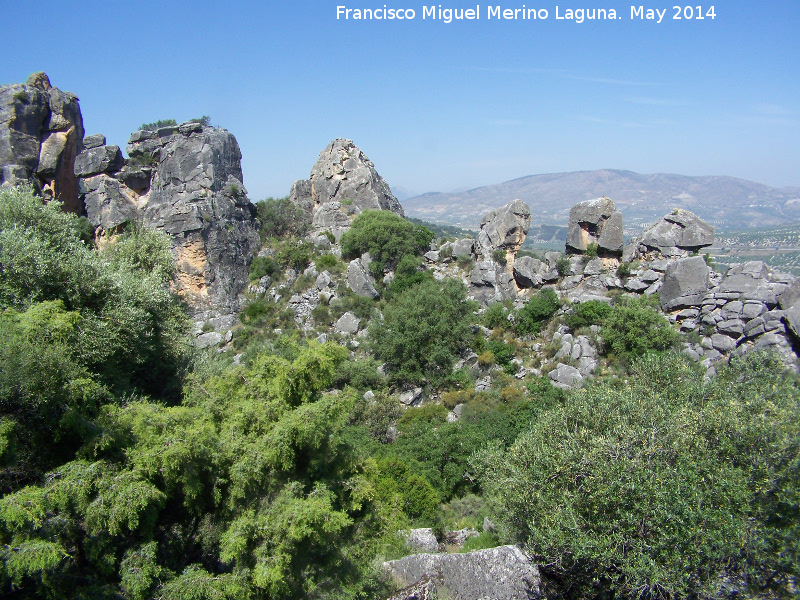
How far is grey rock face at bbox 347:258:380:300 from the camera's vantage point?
3004 centimetres

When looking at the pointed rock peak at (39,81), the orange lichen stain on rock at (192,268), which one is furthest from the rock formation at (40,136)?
the orange lichen stain on rock at (192,268)

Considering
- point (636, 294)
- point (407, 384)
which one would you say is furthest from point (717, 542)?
point (636, 294)

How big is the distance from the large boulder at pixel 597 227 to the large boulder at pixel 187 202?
70.7ft

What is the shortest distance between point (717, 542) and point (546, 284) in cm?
2382

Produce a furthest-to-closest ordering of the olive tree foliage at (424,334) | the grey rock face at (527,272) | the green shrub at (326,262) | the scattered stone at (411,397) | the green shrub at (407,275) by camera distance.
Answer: the green shrub at (326,262) → the green shrub at (407,275) → the grey rock face at (527,272) → the olive tree foliage at (424,334) → the scattered stone at (411,397)

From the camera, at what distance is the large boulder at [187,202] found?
93.1 ft

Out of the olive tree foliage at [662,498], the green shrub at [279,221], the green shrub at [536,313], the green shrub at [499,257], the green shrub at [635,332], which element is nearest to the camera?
the olive tree foliage at [662,498]

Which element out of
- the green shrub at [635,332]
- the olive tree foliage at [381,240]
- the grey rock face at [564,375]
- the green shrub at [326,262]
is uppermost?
the olive tree foliage at [381,240]

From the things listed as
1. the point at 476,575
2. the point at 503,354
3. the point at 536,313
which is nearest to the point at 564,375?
the point at 503,354

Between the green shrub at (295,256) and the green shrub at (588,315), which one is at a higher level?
the green shrub at (295,256)

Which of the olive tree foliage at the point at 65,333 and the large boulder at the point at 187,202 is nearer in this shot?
the olive tree foliage at the point at 65,333

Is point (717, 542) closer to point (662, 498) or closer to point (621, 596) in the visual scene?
point (662, 498)

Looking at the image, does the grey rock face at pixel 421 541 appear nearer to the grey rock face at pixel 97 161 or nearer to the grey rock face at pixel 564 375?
the grey rock face at pixel 564 375

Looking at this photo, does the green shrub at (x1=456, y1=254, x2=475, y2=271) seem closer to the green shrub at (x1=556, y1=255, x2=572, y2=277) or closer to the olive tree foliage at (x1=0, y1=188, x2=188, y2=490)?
the green shrub at (x1=556, y1=255, x2=572, y2=277)
